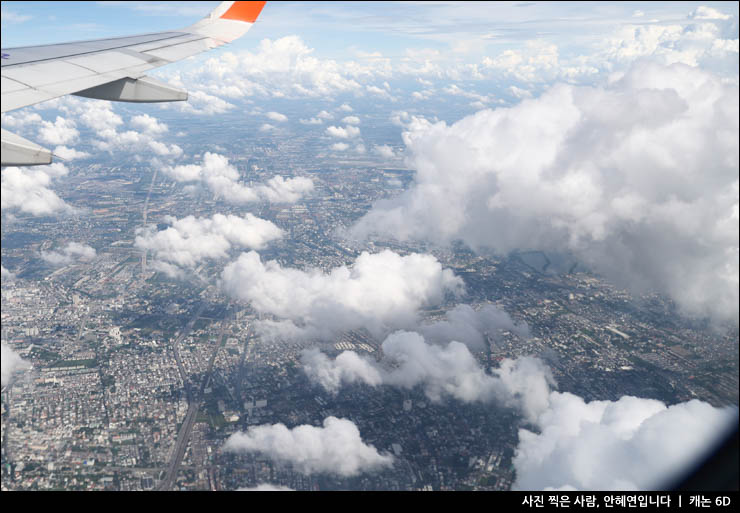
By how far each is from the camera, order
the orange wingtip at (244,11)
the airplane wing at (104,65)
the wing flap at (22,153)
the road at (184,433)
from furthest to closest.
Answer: the road at (184,433) → the orange wingtip at (244,11) → the airplane wing at (104,65) → the wing flap at (22,153)

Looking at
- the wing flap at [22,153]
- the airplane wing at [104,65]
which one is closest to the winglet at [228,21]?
the airplane wing at [104,65]

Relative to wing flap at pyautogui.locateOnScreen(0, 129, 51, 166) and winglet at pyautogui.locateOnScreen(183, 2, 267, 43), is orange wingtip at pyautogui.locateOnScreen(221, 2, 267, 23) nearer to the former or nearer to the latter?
winglet at pyautogui.locateOnScreen(183, 2, 267, 43)

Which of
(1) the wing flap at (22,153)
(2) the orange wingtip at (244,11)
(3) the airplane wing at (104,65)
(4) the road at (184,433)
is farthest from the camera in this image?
(4) the road at (184,433)

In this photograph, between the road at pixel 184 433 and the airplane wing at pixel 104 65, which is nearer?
the airplane wing at pixel 104 65

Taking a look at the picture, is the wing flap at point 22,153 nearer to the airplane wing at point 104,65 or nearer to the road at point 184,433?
the airplane wing at point 104,65

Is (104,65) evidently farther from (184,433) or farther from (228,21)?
(184,433)

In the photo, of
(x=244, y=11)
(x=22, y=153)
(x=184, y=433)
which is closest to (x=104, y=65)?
(x=22, y=153)

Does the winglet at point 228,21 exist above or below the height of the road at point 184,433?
above

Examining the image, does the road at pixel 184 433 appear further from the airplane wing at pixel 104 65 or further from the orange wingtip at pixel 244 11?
the orange wingtip at pixel 244 11

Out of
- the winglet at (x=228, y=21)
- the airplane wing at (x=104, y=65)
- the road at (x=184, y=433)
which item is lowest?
the road at (x=184, y=433)
